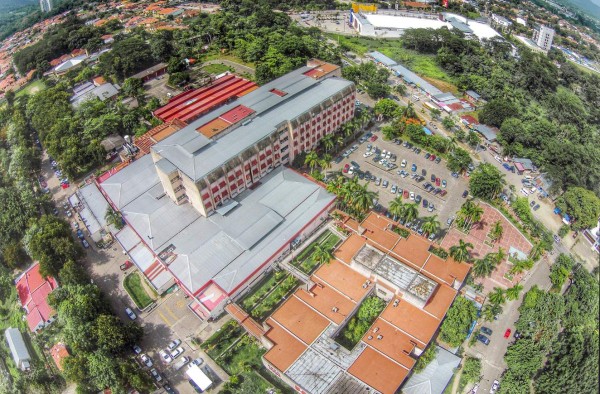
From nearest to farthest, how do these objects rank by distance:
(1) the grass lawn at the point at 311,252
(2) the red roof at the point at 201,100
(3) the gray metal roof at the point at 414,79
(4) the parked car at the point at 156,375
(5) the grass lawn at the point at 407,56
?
(4) the parked car at the point at 156,375 < (1) the grass lawn at the point at 311,252 < (2) the red roof at the point at 201,100 < (3) the gray metal roof at the point at 414,79 < (5) the grass lawn at the point at 407,56

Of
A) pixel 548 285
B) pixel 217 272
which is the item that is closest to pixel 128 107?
pixel 217 272

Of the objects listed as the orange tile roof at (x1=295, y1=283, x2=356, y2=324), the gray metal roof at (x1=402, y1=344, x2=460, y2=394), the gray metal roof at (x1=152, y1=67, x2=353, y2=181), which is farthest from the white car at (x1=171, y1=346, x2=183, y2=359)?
the gray metal roof at (x1=402, y1=344, x2=460, y2=394)

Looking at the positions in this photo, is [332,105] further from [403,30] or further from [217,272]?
[403,30]

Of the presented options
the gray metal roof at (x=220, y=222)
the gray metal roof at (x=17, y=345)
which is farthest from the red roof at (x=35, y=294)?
the gray metal roof at (x=220, y=222)

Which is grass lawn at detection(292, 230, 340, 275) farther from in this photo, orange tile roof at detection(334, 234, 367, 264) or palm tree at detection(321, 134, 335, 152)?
palm tree at detection(321, 134, 335, 152)

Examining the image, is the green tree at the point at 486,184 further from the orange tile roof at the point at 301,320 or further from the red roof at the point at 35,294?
the red roof at the point at 35,294

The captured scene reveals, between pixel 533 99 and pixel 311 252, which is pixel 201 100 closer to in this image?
pixel 311 252
